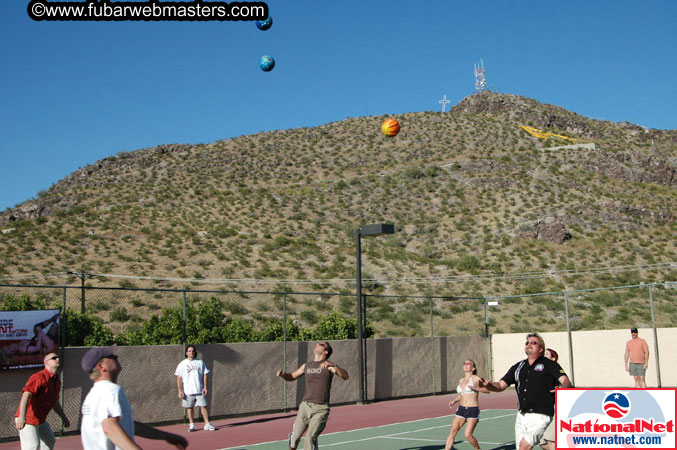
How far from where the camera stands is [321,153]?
7388cm

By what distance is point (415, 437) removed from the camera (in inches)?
551

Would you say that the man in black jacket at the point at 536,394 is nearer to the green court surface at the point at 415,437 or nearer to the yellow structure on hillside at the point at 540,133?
the green court surface at the point at 415,437

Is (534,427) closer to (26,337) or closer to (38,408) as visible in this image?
(38,408)

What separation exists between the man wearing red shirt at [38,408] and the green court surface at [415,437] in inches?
179

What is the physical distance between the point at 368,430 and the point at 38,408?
26.1 feet

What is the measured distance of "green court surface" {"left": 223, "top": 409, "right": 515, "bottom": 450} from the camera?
12766 mm

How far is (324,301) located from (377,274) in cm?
676

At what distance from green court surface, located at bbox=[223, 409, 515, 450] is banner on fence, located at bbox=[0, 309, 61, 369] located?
420 cm

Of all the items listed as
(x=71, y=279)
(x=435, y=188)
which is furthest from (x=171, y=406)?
(x=435, y=188)

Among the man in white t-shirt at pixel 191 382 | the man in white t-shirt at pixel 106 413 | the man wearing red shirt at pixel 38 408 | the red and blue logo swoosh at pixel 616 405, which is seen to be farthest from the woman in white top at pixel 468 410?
the man in white t-shirt at pixel 106 413

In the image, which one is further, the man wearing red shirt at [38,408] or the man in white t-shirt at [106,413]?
the man wearing red shirt at [38,408]

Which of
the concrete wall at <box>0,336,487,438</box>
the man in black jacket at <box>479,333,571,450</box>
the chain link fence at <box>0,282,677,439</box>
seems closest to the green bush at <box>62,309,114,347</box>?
the chain link fence at <box>0,282,677,439</box>

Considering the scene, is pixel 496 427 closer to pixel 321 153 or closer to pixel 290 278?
pixel 290 278

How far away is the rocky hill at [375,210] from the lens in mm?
43969
